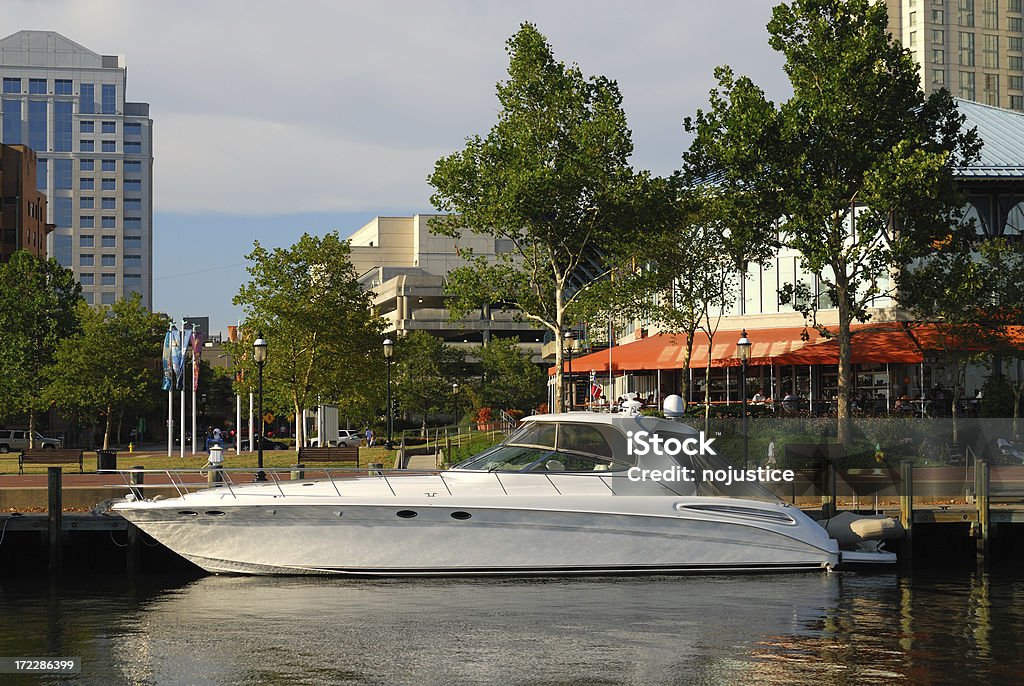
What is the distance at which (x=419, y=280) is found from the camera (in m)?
117

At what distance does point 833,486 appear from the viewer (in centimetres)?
2138

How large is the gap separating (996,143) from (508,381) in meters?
36.8

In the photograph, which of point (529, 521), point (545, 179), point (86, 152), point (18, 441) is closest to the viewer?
point (529, 521)

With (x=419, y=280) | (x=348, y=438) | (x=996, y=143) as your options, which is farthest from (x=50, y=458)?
(x=419, y=280)

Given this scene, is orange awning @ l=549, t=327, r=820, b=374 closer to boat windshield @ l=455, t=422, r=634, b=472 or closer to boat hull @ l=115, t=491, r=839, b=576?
boat hull @ l=115, t=491, r=839, b=576

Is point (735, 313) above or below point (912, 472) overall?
above

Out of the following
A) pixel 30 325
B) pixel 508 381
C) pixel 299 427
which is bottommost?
pixel 299 427

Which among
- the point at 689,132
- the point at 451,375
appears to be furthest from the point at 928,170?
the point at 451,375

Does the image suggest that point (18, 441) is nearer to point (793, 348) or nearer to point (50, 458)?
point (50, 458)

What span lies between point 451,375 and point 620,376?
31948 millimetres

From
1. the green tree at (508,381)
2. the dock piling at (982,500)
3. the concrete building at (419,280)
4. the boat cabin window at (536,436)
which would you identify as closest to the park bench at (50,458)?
the boat cabin window at (536,436)

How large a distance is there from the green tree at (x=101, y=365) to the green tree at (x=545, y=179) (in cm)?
3602

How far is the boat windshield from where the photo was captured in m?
18.4

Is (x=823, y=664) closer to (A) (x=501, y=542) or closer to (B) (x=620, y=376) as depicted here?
(A) (x=501, y=542)
